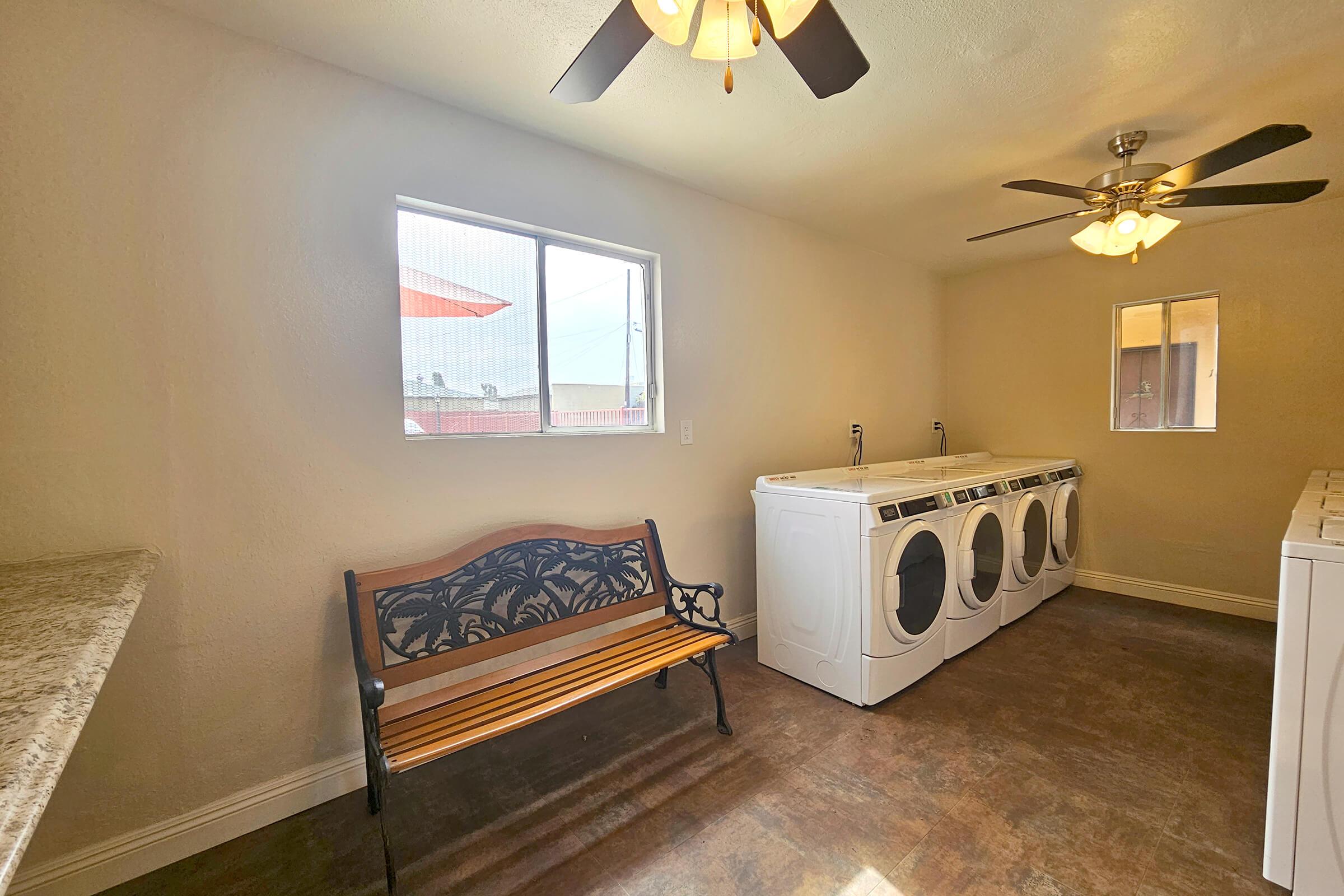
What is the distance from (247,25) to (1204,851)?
3.61 meters

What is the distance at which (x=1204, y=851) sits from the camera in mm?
1501

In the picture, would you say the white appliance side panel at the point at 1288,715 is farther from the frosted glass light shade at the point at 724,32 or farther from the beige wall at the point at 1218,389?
the beige wall at the point at 1218,389

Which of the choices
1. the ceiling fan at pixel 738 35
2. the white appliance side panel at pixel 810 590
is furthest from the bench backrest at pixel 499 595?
the ceiling fan at pixel 738 35

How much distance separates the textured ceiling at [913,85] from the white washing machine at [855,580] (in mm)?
1464

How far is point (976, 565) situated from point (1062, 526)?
1.19 m

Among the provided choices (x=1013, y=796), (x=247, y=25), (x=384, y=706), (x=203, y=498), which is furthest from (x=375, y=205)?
(x=1013, y=796)

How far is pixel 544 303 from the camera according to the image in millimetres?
2299

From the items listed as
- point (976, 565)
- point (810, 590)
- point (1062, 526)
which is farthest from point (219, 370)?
point (1062, 526)

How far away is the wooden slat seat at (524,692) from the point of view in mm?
1505

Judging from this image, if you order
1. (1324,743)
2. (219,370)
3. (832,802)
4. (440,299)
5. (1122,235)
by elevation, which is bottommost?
(832,802)

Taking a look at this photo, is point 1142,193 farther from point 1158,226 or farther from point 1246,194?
point 1246,194

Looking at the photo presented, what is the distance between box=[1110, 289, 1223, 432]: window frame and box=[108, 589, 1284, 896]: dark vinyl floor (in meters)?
1.59

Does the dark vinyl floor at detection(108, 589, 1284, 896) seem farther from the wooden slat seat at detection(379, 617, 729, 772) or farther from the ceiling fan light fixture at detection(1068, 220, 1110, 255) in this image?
the ceiling fan light fixture at detection(1068, 220, 1110, 255)

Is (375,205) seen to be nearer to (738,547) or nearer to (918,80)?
(918,80)
